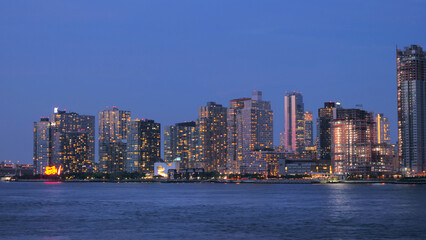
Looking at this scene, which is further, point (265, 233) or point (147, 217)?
point (147, 217)

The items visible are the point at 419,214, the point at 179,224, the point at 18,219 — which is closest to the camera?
the point at 179,224

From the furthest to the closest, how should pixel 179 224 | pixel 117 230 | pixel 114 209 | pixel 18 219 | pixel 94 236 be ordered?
pixel 114 209, pixel 18 219, pixel 179 224, pixel 117 230, pixel 94 236

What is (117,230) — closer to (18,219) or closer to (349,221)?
(18,219)

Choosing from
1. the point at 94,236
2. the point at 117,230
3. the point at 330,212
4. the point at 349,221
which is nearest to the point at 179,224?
the point at 117,230

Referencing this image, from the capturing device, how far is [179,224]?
3627 inches

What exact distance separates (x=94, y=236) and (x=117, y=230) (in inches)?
268

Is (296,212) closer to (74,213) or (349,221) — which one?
(349,221)

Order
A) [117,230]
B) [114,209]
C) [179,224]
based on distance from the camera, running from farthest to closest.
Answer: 1. [114,209]
2. [179,224]
3. [117,230]

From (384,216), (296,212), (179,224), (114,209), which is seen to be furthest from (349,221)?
(114,209)

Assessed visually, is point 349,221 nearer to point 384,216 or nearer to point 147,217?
point 384,216

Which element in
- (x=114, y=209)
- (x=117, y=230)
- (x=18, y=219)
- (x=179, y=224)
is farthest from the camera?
(x=114, y=209)

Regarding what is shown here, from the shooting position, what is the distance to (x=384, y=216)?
344 ft

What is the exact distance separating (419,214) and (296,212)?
20663 millimetres

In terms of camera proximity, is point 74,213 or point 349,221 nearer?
point 349,221
